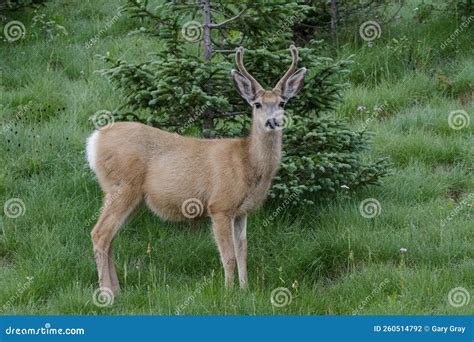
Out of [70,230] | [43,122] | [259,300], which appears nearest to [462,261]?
[259,300]

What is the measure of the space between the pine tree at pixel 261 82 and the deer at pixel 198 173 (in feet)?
1.73

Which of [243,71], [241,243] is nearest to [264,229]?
[241,243]

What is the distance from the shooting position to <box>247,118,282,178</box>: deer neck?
25.8 ft

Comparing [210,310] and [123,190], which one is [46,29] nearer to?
[123,190]

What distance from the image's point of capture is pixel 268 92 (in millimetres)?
7781

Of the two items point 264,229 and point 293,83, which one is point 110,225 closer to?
point 264,229

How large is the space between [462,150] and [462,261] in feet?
7.99

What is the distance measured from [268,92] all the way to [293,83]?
278 mm

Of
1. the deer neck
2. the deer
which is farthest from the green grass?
the deer neck

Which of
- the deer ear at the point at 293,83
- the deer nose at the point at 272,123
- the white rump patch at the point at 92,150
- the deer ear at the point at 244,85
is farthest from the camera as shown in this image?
the white rump patch at the point at 92,150

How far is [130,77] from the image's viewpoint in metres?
8.57

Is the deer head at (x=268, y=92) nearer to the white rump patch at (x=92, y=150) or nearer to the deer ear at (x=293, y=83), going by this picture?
the deer ear at (x=293, y=83)

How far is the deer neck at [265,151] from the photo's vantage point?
7.85 m

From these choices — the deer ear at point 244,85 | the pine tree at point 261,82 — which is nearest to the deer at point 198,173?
the deer ear at point 244,85
